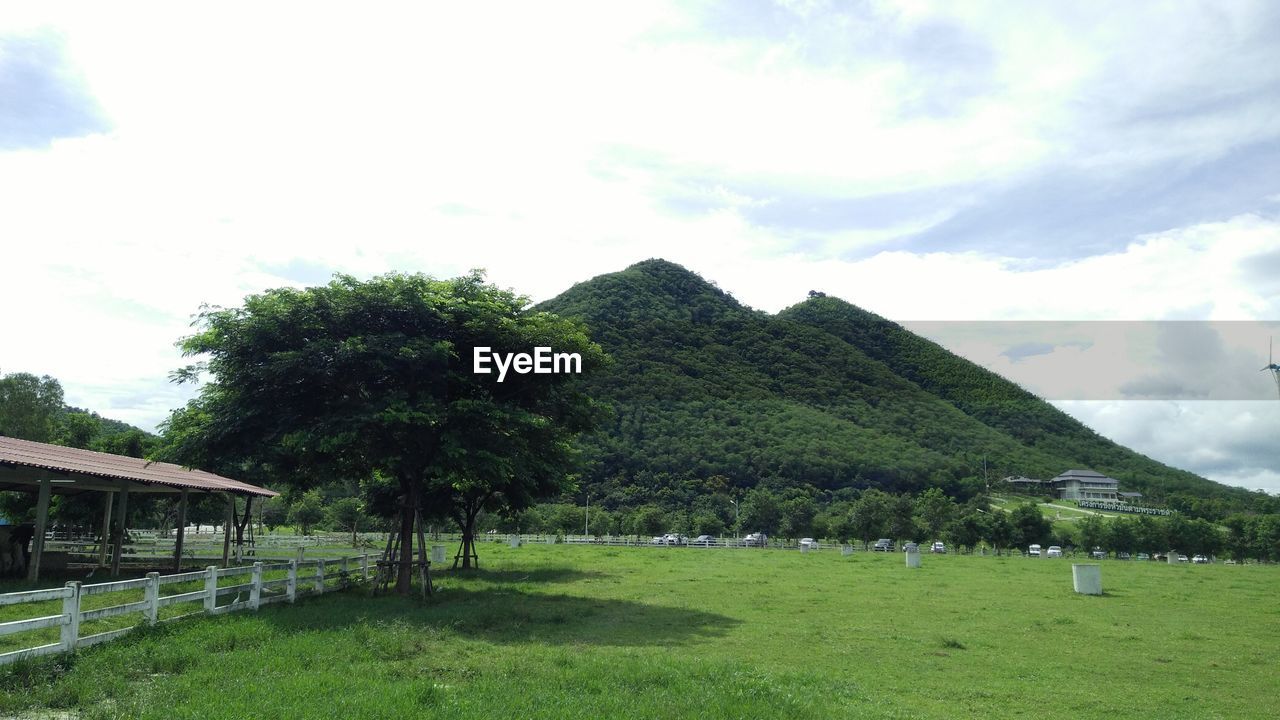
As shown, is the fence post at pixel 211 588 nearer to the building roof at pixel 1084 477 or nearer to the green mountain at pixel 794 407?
the green mountain at pixel 794 407

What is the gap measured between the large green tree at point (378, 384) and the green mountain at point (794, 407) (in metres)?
70.7

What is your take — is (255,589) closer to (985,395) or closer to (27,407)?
(27,407)

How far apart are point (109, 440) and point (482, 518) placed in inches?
1830

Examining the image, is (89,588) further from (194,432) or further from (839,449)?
(839,449)

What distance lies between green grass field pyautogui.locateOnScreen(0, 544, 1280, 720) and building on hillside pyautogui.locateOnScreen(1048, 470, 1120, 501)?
124 meters

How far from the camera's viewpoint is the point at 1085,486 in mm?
135125

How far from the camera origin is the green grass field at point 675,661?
8695 mm

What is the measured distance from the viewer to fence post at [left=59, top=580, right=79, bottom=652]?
A: 982 centimetres

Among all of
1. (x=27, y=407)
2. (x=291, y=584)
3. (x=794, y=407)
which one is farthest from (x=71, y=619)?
(x=794, y=407)

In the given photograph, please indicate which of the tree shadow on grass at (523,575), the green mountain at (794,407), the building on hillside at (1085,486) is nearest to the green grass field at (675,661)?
the tree shadow on grass at (523,575)

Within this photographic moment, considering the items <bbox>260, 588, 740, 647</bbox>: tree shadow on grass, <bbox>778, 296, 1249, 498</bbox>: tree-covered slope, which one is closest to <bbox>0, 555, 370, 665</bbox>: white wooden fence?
<bbox>260, 588, 740, 647</bbox>: tree shadow on grass

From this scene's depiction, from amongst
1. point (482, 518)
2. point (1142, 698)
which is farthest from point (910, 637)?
point (482, 518)

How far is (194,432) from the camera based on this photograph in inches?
761

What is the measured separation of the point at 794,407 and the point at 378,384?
99.3 m
